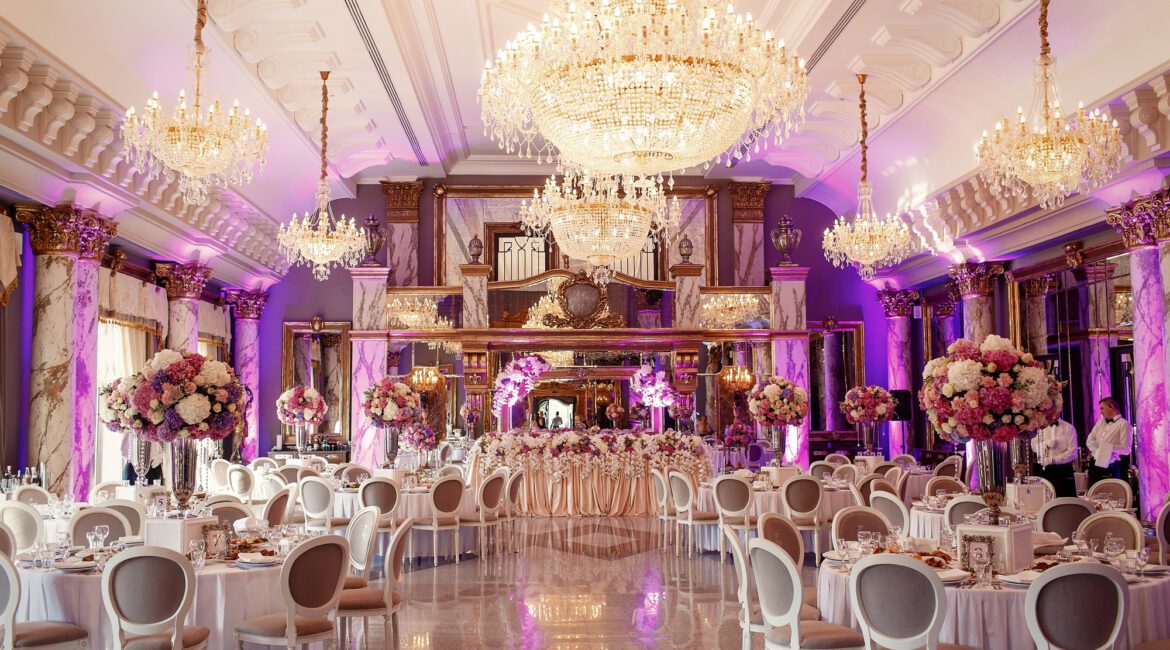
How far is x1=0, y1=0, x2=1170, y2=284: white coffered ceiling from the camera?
330 inches

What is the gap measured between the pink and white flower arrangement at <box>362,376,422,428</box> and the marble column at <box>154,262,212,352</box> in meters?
3.41

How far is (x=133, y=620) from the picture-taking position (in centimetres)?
471

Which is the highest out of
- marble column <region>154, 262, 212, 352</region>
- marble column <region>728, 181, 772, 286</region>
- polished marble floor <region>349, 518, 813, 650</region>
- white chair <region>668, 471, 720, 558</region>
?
marble column <region>728, 181, 772, 286</region>

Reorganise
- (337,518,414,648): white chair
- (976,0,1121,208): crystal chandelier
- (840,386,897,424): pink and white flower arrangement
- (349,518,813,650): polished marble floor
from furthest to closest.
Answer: (840,386,897,424): pink and white flower arrangement → (976,0,1121,208): crystal chandelier → (349,518,813,650): polished marble floor → (337,518,414,648): white chair

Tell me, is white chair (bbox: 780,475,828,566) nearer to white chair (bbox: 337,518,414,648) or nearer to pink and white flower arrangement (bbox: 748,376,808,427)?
pink and white flower arrangement (bbox: 748,376,808,427)

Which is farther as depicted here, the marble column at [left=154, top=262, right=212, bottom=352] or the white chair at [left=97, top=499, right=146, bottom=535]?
the marble column at [left=154, top=262, right=212, bottom=352]

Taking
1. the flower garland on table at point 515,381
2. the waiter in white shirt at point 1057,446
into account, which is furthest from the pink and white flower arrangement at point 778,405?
the flower garland on table at point 515,381

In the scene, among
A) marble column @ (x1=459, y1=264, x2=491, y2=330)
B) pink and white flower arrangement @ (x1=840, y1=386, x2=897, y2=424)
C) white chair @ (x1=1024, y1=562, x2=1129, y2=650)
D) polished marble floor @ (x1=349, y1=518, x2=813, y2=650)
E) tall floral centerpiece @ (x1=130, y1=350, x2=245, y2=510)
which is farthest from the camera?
marble column @ (x1=459, y1=264, x2=491, y2=330)

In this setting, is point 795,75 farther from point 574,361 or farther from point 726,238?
point 726,238

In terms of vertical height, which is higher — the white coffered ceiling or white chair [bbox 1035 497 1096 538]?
the white coffered ceiling

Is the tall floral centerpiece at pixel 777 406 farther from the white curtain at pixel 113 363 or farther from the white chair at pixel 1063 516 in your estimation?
the white curtain at pixel 113 363

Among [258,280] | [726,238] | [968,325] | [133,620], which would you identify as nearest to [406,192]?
[258,280]

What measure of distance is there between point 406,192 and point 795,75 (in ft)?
36.3

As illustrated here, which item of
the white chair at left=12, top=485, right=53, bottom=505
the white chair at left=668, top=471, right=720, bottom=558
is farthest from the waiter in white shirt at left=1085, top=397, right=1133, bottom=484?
the white chair at left=12, top=485, right=53, bottom=505
